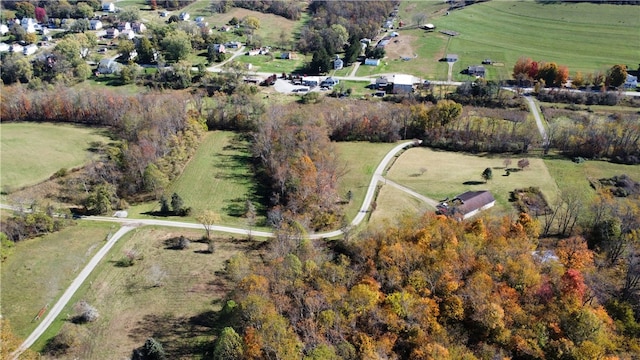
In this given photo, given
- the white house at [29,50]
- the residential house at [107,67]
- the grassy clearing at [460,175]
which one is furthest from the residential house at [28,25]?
the grassy clearing at [460,175]

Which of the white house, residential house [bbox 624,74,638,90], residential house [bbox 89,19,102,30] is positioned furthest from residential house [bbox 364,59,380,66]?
the white house

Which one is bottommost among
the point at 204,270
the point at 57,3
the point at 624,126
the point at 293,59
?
the point at 204,270

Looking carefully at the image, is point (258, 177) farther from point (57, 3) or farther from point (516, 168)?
point (57, 3)

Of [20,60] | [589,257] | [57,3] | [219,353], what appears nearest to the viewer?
[219,353]

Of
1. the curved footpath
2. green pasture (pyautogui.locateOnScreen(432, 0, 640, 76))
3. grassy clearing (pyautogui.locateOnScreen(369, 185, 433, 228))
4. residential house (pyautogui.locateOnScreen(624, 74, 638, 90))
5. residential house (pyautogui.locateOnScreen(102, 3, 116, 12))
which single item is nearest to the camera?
the curved footpath

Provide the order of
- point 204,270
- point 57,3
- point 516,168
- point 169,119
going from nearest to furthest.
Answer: point 204,270 → point 516,168 → point 169,119 → point 57,3

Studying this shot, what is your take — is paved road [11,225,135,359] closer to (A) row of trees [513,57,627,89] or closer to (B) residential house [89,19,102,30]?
(A) row of trees [513,57,627,89]

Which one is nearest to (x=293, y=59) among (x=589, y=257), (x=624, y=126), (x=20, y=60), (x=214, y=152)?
(x=214, y=152)
